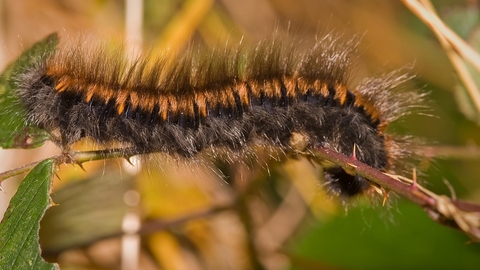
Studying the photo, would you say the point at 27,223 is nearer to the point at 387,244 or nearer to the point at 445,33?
the point at 387,244

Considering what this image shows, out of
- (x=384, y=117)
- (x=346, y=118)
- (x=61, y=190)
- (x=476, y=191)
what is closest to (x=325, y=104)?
(x=346, y=118)

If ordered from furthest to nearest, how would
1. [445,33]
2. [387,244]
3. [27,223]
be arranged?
1. [387,244]
2. [445,33]
3. [27,223]

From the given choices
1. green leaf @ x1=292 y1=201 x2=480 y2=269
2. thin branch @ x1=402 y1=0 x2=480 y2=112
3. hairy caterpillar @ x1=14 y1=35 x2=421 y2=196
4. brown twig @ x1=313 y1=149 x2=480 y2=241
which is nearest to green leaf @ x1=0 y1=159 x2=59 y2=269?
hairy caterpillar @ x1=14 y1=35 x2=421 y2=196

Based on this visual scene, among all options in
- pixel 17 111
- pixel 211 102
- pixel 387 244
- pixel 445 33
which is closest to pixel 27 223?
pixel 17 111

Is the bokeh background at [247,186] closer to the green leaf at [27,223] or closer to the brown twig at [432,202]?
the green leaf at [27,223]

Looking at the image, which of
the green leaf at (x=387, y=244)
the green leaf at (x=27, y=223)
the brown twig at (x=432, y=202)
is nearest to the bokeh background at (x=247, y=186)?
the green leaf at (x=387, y=244)

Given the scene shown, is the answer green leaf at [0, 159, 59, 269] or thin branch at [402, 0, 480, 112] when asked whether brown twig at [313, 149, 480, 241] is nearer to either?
green leaf at [0, 159, 59, 269]

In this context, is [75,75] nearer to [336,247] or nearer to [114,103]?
[114,103]
